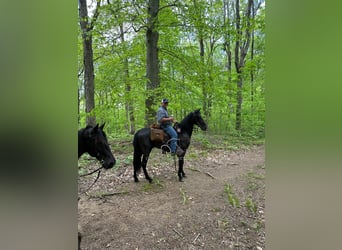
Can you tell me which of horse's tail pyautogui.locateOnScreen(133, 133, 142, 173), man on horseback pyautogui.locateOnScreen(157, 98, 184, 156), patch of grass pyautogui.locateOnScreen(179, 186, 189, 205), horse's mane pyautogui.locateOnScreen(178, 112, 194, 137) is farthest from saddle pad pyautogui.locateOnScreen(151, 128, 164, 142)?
patch of grass pyautogui.locateOnScreen(179, 186, 189, 205)

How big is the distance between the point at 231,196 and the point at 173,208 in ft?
3.82

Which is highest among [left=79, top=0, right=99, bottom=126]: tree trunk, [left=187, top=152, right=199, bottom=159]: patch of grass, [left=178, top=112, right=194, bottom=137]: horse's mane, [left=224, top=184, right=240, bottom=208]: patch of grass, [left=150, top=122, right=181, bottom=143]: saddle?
[left=79, top=0, right=99, bottom=126]: tree trunk

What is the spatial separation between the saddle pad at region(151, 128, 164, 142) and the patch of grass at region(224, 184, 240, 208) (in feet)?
5.59

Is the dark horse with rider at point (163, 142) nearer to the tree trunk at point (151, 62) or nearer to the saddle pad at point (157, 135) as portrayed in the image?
the saddle pad at point (157, 135)

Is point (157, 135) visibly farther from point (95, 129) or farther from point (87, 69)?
point (87, 69)

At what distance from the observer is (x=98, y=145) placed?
9.25ft

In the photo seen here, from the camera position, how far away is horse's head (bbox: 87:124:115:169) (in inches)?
108

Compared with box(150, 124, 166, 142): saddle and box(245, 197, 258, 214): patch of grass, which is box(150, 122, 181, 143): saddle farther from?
box(245, 197, 258, 214): patch of grass

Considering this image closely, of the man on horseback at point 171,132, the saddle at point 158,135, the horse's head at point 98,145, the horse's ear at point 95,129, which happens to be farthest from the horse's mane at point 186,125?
the horse's ear at point 95,129

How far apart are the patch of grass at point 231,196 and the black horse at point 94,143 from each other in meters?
2.23
